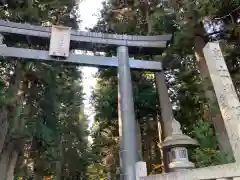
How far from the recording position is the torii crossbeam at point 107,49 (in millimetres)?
6242

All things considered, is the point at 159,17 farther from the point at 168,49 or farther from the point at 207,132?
the point at 207,132

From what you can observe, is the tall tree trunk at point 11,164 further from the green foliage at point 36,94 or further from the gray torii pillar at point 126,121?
the gray torii pillar at point 126,121

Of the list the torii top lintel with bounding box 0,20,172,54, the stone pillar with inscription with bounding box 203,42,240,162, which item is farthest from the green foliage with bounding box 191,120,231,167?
the torii top lintel with bounding box 0,20,172,54

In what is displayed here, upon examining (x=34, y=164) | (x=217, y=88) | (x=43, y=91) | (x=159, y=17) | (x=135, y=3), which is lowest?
(x=217, y=88)

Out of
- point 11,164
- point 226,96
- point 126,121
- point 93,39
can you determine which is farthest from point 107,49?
point 226,96

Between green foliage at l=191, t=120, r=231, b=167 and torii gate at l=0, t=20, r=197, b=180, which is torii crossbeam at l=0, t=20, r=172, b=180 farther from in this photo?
green foliage at l=191, t=120, r=231, b=167

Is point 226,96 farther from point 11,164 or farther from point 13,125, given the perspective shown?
point 11,164

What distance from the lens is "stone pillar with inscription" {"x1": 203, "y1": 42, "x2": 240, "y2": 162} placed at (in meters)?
2.77

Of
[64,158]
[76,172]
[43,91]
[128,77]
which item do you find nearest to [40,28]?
[128,77]

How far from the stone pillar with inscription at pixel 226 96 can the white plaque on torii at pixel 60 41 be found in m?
4.20

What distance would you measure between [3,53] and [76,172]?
8875 millimetres

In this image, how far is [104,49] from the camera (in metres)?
7.73

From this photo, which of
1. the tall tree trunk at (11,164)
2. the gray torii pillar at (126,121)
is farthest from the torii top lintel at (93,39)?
the tall tree trunk at (11,164)

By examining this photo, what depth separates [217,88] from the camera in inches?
126
